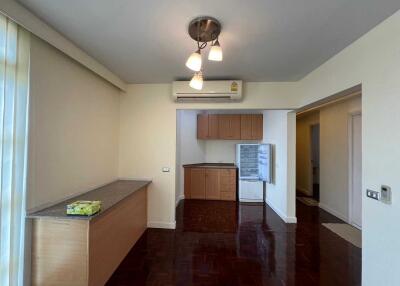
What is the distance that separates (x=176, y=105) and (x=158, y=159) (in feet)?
3.11

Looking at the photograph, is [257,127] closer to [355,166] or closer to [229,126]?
[229,126]

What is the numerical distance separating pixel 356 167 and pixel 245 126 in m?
2.61

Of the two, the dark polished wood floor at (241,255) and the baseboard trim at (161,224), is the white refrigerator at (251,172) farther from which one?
the baseboard trim at (161,224)

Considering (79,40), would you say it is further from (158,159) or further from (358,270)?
(358,270)

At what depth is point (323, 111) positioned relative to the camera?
459 centimetres

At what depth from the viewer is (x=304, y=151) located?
234 inches

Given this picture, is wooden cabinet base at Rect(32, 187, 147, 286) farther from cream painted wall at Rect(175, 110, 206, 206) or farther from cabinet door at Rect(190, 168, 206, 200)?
cabinet door at Rect(190, 168, 206, 200)

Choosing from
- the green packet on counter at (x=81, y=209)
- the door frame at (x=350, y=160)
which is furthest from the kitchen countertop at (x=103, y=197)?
the door frame at (x=350, y=160)

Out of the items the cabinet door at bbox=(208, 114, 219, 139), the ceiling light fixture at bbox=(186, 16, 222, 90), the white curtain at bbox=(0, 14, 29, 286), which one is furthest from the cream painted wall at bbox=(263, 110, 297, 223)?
the white curtain at bbox=(0, 14, 29, 286)

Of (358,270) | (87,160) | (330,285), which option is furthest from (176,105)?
(358,270)

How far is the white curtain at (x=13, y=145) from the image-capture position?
1547mm

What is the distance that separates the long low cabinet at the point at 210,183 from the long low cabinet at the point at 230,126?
3.04ft

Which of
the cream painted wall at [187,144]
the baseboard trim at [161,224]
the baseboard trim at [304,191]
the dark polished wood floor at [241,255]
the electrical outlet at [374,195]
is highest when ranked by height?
the cream painted wall at [187,144]

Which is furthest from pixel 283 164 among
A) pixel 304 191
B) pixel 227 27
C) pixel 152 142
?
pixel 227 27
